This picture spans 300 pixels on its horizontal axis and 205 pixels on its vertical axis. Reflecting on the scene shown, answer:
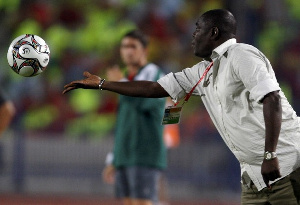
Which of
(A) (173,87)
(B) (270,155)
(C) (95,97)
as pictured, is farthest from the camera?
(C) (95,97)

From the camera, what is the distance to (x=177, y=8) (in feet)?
45.0

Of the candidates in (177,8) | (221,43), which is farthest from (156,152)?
(177,8)

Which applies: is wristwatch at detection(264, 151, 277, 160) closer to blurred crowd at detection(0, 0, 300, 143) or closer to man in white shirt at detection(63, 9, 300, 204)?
man in white shirt at detection(63, 9, 300, 204)

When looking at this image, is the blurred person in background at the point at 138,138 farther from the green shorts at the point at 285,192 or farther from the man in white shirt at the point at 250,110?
the green shorts at the point at 285,192

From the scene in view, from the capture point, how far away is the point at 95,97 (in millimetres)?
13203

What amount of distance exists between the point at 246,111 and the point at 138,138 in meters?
3.16

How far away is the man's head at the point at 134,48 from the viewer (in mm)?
7363

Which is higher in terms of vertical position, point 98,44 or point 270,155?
point 98,44

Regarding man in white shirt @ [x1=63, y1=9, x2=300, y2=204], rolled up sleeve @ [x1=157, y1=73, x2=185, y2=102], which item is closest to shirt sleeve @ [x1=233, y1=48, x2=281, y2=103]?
man in white shirt @ [x1=63, y1=9, x2=300, y2=204]

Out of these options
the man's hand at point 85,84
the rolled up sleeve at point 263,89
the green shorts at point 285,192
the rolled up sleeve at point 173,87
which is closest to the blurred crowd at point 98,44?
the rolled up sleeve at point 173,87

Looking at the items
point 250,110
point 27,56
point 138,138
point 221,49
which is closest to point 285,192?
point 250,110

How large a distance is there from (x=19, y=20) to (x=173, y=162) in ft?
14.6

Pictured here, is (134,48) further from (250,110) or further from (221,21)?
(250,110)

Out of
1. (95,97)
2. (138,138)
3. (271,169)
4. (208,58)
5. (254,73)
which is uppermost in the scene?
(95,97)
